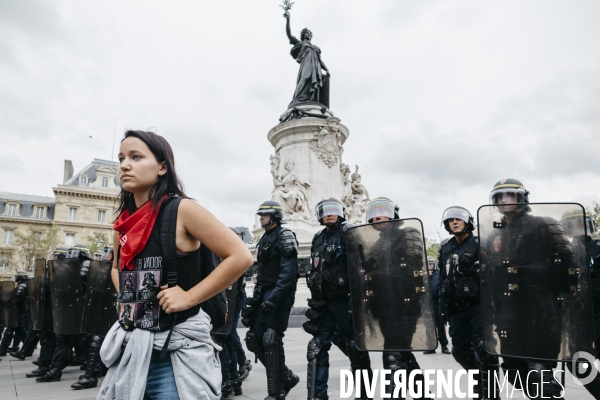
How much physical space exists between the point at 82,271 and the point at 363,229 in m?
4.88

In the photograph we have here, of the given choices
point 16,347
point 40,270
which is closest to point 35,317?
point 40,270

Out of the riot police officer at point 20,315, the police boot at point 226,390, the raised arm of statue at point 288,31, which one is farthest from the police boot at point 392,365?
the raised arm of statue at point 288,31

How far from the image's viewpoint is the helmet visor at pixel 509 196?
4023 mm

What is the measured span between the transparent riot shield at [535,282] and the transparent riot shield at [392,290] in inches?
18.3

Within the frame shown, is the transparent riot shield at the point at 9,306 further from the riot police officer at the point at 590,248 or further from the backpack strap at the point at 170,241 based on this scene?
the riot police officer at the point at 590,248

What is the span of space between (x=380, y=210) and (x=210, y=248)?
3.05 metres

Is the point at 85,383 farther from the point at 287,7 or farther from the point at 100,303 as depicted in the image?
the point at 287,7

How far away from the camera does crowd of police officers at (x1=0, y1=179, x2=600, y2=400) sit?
319 centimetres

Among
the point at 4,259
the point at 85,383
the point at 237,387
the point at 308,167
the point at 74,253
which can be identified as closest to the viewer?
the point at 237,387

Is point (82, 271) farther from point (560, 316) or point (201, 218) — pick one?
point (560, 316)

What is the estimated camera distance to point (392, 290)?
3734 millimetres

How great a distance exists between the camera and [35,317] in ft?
26.1

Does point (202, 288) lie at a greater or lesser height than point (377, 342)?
greater

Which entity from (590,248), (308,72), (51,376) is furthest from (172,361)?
(308,72)
